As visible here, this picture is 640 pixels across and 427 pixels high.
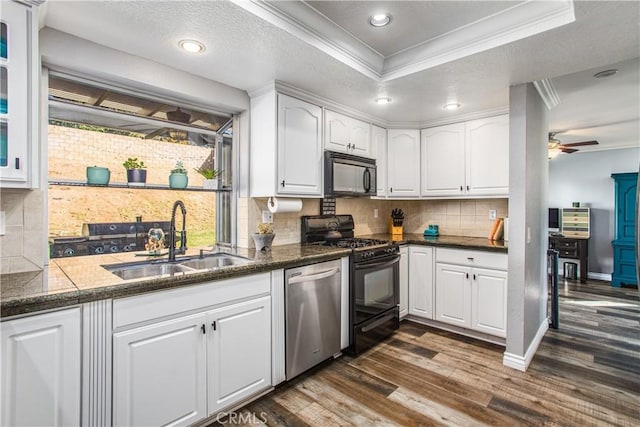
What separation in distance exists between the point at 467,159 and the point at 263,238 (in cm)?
234

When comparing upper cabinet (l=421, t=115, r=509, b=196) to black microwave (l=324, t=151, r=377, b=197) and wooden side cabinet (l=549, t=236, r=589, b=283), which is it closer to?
black microwave (l=324, t=151, r=377, b=197)

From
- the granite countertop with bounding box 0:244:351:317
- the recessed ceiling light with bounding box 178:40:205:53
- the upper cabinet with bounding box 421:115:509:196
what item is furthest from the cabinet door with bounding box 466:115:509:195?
the recessed ceiling light with bounding box 178:40:205:53

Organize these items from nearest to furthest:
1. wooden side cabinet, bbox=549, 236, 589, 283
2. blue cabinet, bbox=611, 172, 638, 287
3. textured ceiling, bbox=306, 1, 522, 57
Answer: textured ceiling, bbox=306, 1, 522, 57, blue cabinet, bbox=611, 172, 638, 287, wooden side cabinet, bbox=549, 236, 589, 283

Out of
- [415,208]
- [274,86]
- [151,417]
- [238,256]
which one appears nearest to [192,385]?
[151,417]

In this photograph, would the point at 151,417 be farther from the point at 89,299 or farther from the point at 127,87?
the point at 127,87

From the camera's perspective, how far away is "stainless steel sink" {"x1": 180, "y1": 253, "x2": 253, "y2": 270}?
2.28m

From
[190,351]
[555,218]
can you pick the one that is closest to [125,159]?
[190,351]

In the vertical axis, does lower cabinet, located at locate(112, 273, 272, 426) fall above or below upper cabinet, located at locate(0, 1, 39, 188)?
below

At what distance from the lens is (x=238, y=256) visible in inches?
94.1

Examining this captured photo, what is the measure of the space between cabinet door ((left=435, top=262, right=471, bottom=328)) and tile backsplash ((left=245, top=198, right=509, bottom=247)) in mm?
764

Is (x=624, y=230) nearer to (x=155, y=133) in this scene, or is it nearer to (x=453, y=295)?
(x=453, y=295)

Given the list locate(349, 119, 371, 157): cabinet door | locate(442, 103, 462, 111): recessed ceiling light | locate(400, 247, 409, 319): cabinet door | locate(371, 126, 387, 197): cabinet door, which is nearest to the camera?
locate(442, 103, 462, 111): recessed ceiling light

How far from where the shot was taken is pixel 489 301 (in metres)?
2.97

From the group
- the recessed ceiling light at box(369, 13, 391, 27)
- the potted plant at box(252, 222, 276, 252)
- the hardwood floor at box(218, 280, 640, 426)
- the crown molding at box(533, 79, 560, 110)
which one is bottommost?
the hardwood floor at box(218, 280, 640, 426)
